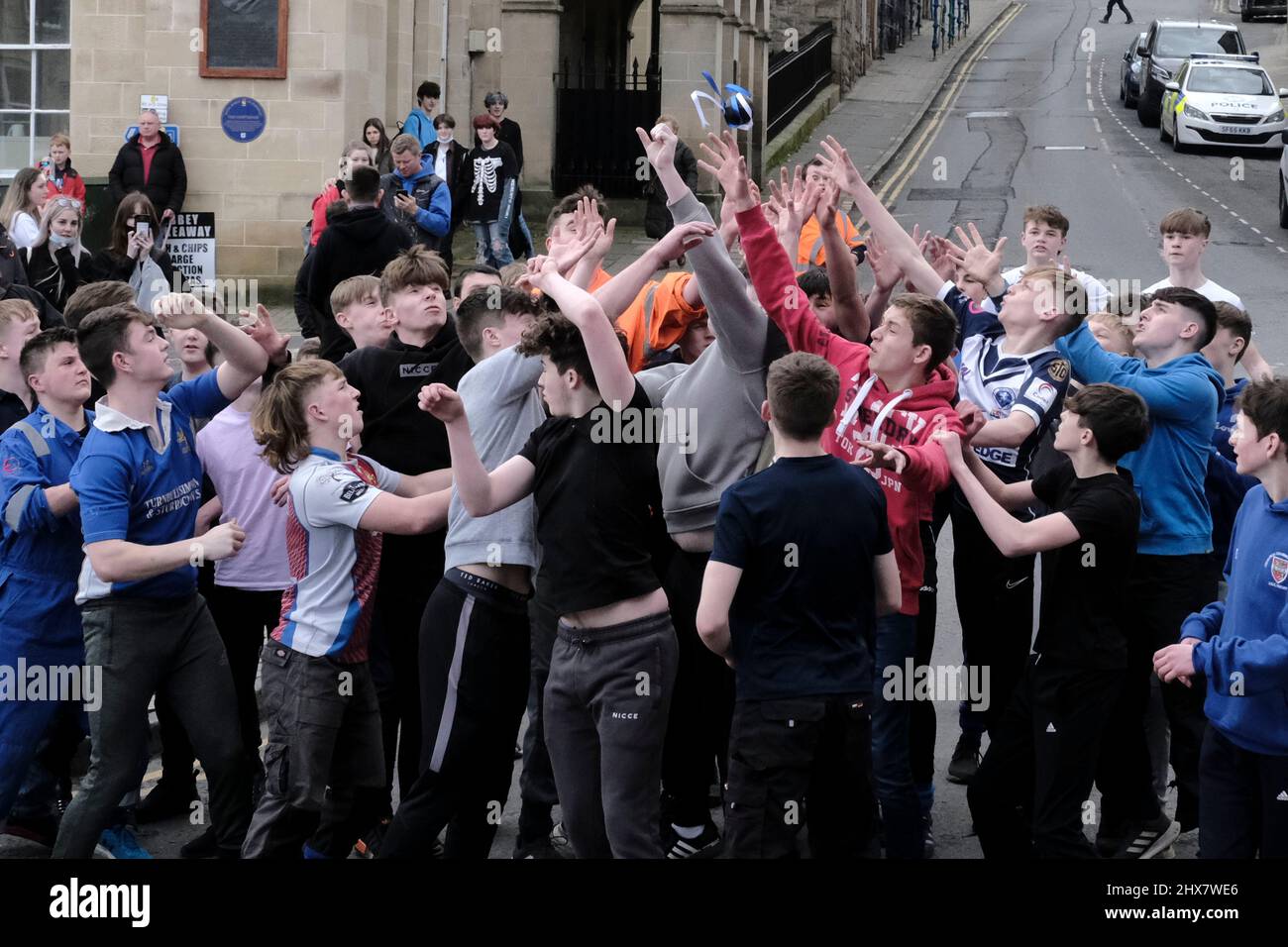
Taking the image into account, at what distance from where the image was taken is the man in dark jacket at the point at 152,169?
56.0 ft

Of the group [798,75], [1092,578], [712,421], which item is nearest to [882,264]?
[712,421]

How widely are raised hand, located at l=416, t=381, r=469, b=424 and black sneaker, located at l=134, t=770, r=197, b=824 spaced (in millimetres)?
2714

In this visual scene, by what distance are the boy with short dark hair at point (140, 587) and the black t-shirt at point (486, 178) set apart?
11.6 meters

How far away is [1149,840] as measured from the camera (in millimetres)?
6367

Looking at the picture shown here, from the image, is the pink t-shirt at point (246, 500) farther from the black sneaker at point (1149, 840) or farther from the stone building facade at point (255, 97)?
the stone building facade at point (255, 97)

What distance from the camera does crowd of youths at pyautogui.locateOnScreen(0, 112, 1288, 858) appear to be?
16.6 feet

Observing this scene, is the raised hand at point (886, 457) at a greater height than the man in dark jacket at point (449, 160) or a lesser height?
lesser

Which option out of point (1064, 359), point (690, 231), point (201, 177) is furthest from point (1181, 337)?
point (201, 177)

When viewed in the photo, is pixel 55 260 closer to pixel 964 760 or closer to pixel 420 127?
pixel 964 760

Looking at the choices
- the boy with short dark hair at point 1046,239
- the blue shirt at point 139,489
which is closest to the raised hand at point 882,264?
the boy with short dark hair at point 1046,239

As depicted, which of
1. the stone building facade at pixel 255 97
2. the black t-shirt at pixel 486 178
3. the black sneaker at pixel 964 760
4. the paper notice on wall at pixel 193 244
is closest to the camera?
the black sneaker at pixel 964 760

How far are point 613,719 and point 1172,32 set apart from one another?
35.6 metres

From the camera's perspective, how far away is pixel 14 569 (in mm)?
6105

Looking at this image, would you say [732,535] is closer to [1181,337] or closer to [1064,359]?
[1064,359]
